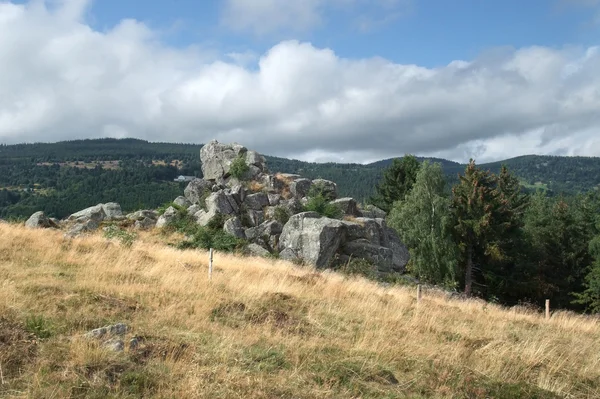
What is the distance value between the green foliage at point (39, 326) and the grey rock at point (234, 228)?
18.5 metres

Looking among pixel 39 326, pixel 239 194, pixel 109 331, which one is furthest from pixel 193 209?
pixel 109 331

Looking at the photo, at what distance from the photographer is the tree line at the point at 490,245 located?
1624 inches

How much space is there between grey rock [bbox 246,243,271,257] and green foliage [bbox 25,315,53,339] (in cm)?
1686

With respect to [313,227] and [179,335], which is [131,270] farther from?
[313,227]

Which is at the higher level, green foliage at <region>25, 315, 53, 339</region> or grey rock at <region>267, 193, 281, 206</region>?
grey rock at <region>267, 193, 281, 206</region>

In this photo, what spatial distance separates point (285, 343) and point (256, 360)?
3.09 feet

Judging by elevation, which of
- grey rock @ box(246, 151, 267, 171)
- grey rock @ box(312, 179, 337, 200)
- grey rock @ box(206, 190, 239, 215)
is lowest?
grey rock @ box(206, 190, 239, 215)

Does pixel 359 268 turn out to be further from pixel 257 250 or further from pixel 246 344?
pixel 246 344

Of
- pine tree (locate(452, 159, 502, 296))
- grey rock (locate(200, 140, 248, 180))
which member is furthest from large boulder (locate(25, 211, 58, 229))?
pine tree (locate(452, 159, 502, 296))

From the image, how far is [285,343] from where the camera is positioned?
24.5ft

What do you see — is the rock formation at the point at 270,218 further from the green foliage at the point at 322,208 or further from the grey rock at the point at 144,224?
the green foliage at the point at 322,208

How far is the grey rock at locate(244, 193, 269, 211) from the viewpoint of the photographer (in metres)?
29.7

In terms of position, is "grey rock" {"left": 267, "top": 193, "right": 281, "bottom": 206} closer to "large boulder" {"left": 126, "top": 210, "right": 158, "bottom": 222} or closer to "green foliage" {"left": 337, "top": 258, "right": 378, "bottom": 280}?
"green foliage" {"left": 337, "top": 258, "right": 378, "bottom": 280}

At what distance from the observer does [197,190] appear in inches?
1296
